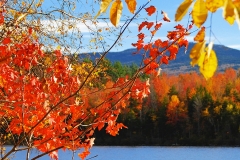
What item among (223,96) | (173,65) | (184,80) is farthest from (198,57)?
(173,65)

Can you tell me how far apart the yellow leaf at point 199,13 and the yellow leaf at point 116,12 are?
0.74 feet

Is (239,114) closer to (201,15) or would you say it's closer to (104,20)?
(104,20)

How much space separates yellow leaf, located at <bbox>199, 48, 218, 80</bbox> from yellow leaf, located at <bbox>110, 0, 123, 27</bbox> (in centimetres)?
23

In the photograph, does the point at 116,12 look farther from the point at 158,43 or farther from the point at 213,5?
the point at 158,43

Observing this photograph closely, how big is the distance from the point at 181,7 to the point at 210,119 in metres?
51.0

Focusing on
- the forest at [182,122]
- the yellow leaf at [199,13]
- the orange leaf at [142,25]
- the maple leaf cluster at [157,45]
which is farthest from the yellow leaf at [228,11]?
the forest at [182,122]

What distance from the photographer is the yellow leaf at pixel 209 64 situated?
1.11 m

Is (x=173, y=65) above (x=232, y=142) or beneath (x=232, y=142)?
above

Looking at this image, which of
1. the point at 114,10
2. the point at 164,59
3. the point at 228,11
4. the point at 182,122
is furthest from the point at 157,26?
the point at 182,122

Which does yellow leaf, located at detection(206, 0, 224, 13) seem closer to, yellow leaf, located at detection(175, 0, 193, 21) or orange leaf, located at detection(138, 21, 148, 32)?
yellow leaf, located at detection(175, 0, 193, 21)

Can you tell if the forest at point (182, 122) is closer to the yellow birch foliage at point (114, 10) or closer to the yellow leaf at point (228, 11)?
the yellow birch foliage at point (114, 10)

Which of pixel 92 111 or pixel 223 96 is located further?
pixel 223 96

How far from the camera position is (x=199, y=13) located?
1.08 metres

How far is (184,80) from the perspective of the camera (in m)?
65.8
